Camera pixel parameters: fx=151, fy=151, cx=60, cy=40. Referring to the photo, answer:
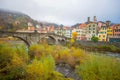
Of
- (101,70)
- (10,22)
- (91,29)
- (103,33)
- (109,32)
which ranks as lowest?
(101,70)

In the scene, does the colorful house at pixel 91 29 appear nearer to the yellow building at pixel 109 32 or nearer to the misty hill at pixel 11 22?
the yellow building at pixel 109 32

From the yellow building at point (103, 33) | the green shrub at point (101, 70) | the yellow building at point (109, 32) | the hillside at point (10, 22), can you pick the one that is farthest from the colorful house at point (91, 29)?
the green shrub at point (101, 70)

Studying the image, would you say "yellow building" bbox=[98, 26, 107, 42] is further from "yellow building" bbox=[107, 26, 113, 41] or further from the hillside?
the hillside

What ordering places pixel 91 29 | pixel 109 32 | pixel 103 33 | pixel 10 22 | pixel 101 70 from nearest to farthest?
pixel 101 70 → pixel 109 32 → pixel 103 33 → pixel 91 29 → pixel 10 22

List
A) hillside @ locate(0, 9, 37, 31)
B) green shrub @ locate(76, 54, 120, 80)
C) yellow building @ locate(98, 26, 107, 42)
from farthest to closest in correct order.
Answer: hillside @ locate(0, 9, 37, 31), yellow building @ locate(98, 26, 107, 42), green shrub @ locate(76, 54, 120, 80)

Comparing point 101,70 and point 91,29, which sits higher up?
point 91,29

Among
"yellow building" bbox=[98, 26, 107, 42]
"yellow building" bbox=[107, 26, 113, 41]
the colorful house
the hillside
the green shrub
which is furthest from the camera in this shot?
the hillside

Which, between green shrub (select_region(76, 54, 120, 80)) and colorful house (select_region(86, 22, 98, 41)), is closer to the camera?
green shrub (select_region(76, 54, 120, 80))

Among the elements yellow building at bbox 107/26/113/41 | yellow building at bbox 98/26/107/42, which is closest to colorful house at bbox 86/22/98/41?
yellow building at bbox 98/26/107/42

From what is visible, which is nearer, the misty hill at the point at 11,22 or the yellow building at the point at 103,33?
the yellow building at the point at 103,33

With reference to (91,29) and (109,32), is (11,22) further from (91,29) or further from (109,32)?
(109,32)

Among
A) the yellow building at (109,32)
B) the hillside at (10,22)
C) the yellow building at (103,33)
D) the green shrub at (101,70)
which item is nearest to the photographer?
the green shrub at (101,70)

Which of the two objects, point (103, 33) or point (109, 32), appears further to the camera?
point (103, 33)

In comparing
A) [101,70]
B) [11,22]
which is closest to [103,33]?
[101,70]
